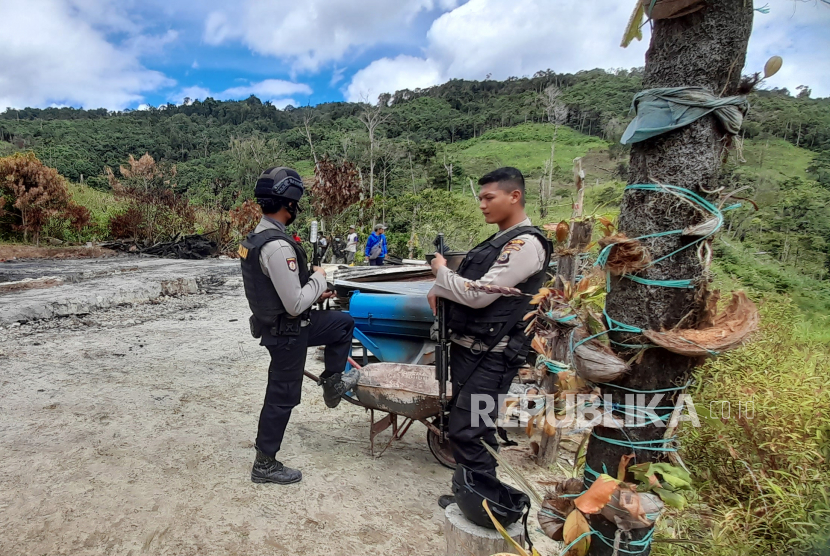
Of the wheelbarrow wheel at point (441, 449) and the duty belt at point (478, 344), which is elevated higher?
the duty belt at point (478, 344)

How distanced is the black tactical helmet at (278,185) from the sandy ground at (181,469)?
1.88 meters

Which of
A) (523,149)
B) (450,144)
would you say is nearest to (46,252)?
(523,149)

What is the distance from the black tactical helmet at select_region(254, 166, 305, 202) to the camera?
2764 mm

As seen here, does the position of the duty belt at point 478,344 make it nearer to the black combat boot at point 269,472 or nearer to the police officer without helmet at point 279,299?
the police officer without helmet at point 279,299

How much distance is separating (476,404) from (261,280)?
1437mm

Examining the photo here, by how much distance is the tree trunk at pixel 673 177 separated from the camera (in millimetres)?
1256

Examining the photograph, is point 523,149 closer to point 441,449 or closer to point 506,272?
point 441,449

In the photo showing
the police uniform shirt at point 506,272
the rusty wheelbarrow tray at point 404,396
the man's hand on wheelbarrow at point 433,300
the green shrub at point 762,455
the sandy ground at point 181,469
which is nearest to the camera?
the green shrub at point 762,455

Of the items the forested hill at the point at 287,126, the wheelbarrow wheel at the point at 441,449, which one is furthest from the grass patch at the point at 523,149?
the wheelbarrow wheel at the point at 441,449

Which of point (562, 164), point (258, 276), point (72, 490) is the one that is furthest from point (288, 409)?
point (562, 164)

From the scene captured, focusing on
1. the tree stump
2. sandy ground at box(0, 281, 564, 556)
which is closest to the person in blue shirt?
sandy ground at box(0, 281, 564, 556)

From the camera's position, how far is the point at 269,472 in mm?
3000

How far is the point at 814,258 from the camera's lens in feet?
35.0

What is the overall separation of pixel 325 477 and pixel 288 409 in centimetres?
61
